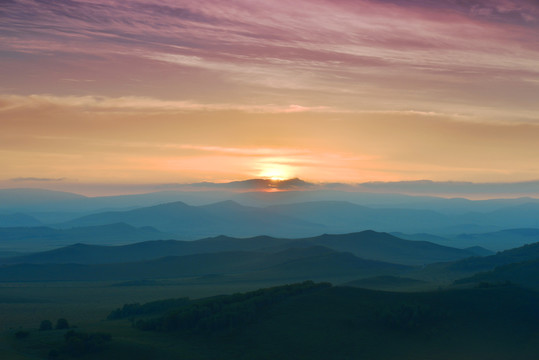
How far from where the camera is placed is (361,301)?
72.4m

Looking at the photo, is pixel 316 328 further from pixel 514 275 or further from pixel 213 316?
pixel 514 275

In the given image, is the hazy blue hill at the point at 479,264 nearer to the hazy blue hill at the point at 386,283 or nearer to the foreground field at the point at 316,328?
the hazy blue hill at the point at 386,283

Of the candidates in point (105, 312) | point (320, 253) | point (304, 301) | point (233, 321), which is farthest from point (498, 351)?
point (320, 253)

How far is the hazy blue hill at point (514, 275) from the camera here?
110 meters

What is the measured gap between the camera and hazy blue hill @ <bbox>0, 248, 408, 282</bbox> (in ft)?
474

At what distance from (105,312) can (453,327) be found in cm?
5545

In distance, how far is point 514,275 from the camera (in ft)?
372

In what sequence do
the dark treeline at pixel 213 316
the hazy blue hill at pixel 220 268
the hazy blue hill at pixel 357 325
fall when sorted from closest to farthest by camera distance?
the hazy blue hill at pixel 357 325 < the dark treeline at pixel 213 316 < the hazy blue hill at pixel 220 268

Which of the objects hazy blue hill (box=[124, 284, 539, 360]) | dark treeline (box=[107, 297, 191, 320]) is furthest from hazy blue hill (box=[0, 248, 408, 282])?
hazy blue hill (box=[124, 284, 539, 360])

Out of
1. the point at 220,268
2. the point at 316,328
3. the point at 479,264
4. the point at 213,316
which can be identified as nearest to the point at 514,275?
the point at 479,264

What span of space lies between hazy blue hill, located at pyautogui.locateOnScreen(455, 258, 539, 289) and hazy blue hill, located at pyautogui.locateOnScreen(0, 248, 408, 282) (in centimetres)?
3176

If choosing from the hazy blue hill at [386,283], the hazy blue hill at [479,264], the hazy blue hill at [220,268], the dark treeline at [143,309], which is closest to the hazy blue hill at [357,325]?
the dark treeline at [143,309]

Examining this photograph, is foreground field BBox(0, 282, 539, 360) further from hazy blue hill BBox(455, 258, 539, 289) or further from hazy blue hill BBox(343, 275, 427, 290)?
hazy blue hill BBox(455, 258, 539, 289)

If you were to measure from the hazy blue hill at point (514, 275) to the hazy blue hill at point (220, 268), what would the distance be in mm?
31760
